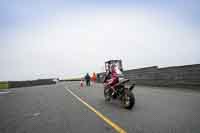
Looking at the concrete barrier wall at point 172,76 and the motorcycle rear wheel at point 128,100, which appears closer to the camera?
the motorcycle rear wheel at point 128,100

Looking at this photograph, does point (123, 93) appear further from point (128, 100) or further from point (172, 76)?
point (172, 76)

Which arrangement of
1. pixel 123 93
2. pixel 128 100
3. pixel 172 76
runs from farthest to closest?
pixel 172 76 < pixel 123 93 < pixel 128 100

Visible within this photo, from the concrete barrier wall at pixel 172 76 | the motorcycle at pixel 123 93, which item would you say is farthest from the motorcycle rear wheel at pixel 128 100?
the concrete barrier wall at pixel 172 76

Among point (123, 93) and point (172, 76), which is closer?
point (123, 93)

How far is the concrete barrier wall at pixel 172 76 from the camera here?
40.5ft

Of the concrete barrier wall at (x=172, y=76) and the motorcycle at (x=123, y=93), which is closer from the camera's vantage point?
the motorcycle at (x=123, y=93)

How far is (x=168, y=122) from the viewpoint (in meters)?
4.68

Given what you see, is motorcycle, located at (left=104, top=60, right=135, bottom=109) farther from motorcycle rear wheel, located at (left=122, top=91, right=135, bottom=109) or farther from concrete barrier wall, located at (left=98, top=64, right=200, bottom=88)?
concrete barrier wall, located at (left=98, top=64, right=200, bottom=88)

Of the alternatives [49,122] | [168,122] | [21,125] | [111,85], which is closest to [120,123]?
[168,122]

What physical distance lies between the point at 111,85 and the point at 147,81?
11.7m

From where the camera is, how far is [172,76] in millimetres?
14734

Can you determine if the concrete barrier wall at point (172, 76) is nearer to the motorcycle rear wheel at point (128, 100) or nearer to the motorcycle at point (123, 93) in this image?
the motorcycle at point (123, 93)

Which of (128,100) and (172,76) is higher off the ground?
(172,76)

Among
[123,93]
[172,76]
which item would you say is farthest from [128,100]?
[172,76]
